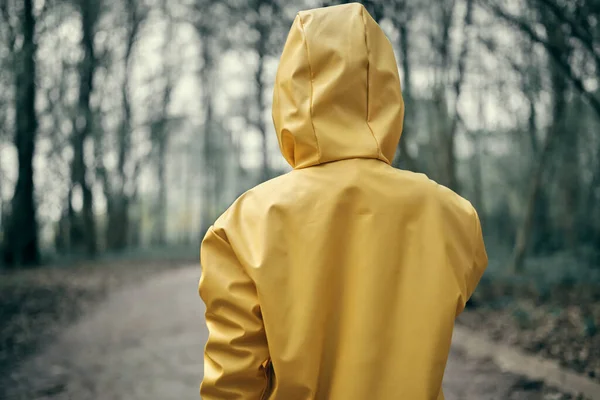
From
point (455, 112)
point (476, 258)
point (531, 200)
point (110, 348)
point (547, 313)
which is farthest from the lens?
point (531, 200)

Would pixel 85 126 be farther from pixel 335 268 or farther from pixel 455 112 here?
pixel 335 268

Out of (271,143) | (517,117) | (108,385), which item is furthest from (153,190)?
(108,385)

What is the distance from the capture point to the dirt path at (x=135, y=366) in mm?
4973

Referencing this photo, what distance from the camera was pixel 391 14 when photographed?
8.85 metres

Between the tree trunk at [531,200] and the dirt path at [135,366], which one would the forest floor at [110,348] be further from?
the tree trunk at [531,200]

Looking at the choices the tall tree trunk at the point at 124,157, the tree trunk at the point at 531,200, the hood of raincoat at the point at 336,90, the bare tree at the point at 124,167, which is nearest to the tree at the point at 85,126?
the bare tree at the point at 124,167

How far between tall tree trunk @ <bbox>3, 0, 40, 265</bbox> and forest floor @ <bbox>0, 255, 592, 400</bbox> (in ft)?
8.49

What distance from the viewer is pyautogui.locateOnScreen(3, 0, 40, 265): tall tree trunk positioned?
390 inches

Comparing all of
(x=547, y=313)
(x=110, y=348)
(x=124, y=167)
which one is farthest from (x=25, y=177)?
(x=547, y=313)

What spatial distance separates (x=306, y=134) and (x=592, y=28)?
21.1ft

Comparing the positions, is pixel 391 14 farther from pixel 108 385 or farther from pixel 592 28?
pixel 108 385

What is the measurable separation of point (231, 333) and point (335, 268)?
39 cm

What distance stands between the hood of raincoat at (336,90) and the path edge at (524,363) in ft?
13.1

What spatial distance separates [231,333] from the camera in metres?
1.65
